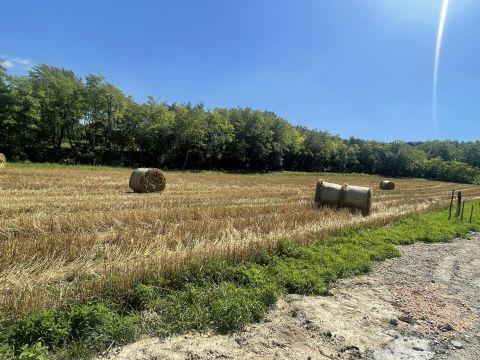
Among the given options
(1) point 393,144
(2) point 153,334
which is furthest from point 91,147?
(1) point 393,144

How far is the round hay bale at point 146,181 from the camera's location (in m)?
19.8

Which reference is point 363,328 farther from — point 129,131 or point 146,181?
point 129,131

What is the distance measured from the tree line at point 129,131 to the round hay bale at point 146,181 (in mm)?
28727

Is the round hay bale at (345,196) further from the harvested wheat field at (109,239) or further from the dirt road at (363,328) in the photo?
the dirt road at (363,328)

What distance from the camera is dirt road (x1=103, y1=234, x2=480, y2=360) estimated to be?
4.71 m

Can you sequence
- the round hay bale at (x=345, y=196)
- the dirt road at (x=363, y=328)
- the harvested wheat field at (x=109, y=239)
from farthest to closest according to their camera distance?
1. the round hay bale at (x=345, y=196)
2. the harvested wheat field at (x=109, y=239)
3. the dirt road at (x=363, y=328)

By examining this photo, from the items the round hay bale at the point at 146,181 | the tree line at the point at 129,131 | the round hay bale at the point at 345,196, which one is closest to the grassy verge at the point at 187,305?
the round hay bale at the point at 345,196

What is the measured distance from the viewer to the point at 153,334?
194 inches

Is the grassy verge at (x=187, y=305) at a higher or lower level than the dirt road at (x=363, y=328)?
higher

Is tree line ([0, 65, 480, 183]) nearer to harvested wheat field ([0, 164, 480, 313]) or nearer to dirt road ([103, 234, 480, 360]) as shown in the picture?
harvested wheat field ([0, 164, 480, 313])

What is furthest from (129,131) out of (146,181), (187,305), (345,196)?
(187,305)

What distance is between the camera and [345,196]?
16.8 meters

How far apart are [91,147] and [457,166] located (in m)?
90.4

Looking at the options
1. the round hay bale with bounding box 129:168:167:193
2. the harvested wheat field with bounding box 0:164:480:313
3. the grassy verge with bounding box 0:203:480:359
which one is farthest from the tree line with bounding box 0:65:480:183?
the grassy verge with bounding box 0:203:480:359
